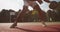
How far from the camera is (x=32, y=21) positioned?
4.49ft

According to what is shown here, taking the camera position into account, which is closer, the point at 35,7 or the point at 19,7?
the point at 35,7

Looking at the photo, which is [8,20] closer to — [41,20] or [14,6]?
[14,6]

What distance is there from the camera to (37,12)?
123 centimetres

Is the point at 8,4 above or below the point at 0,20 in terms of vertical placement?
above

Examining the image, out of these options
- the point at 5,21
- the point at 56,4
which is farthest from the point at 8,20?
the point at 56,4

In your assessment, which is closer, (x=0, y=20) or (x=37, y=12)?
(x=37, y=12)

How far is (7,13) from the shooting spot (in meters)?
1.35

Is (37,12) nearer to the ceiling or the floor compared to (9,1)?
nearer to the floor

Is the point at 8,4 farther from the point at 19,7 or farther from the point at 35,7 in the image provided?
the point at 35,7

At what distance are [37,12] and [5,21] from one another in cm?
34

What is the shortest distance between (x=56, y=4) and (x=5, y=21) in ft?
1.74

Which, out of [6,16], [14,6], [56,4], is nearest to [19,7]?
[14,6]

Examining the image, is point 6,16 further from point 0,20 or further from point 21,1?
point 21,1

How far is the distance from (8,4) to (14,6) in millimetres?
65
